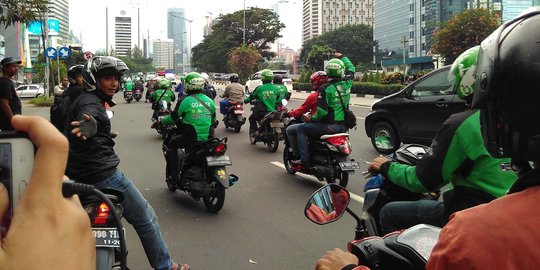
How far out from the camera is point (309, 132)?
6527 millimetres

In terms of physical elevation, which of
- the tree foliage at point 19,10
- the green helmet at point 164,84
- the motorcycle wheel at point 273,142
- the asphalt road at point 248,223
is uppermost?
the tree foliage at point 19,10

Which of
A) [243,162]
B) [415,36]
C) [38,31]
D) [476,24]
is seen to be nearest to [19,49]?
[38,31]

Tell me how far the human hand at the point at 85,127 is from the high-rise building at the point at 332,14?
132 m

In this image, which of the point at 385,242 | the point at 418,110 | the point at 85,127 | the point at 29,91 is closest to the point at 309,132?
the point at 418,110

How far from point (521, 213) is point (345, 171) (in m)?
5.02

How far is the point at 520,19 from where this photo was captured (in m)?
1.21

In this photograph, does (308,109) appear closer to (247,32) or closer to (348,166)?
(348,166)

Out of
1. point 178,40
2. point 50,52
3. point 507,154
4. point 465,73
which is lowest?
point 507,154

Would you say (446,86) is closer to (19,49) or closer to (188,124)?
(188,124)

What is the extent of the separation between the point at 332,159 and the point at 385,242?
4636mm

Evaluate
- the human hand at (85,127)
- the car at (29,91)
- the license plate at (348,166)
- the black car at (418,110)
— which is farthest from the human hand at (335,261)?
the car at (29,91)

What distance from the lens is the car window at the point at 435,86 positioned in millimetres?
8289

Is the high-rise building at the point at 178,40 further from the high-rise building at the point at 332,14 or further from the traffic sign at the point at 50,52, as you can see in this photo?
the traffic sign at the point at 50,52

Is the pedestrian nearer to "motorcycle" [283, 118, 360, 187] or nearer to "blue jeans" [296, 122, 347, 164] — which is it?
"blue jeans" [296, 122, 347, 164]
